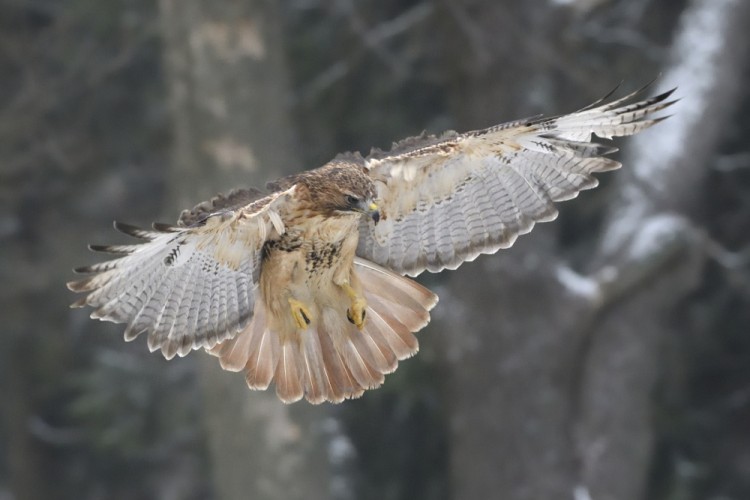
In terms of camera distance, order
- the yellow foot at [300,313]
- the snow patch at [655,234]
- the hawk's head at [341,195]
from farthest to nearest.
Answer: the snow patch at [655,234], the yellow foot at [300,313], the hawk's head at [341,195]

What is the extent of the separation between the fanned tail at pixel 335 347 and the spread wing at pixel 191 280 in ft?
0.81

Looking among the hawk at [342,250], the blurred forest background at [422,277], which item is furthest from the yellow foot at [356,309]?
the blurred forest background at [422,277]

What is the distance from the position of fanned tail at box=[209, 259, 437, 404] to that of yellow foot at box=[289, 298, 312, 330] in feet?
0.37

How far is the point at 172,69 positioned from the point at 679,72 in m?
3.50

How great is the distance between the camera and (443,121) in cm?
1195

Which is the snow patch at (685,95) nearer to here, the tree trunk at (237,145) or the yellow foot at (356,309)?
the tree trunk at (237,145)

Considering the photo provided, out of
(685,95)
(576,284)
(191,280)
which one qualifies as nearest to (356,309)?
(191,280)

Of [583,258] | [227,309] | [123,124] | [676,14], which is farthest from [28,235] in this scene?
[227,309]

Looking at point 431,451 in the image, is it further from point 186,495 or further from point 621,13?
point 621,13

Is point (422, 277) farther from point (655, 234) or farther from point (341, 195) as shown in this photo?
point (341, 195)

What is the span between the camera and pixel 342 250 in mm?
5418

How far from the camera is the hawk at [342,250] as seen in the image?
204 inches

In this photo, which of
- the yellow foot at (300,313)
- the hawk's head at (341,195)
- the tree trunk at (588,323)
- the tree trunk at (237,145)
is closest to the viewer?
the hawk's head at (341,195)

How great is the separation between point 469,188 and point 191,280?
48.2 inches
